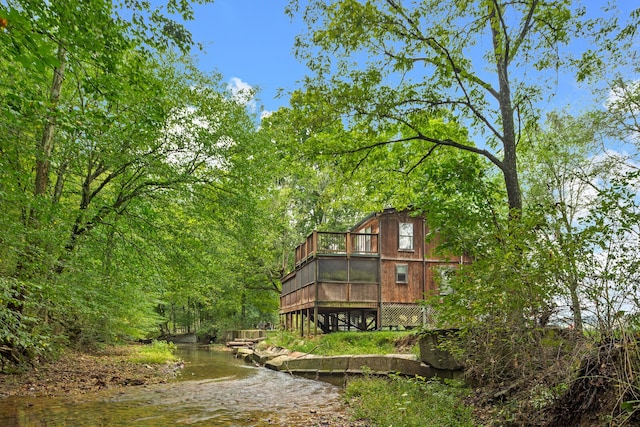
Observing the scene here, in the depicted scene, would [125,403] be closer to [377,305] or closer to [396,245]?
[377,305]

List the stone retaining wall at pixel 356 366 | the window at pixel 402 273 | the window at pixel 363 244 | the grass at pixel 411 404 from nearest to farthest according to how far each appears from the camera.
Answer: the grass at pixel 411 404
the stone retaining wall at pixel 356 366
the window at pixel 402 273
the window at pixel 363 244

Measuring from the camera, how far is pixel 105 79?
6.89 meters

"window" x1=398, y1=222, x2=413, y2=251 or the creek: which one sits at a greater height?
"window" x1=398, y1=222, x2=413, y2=251

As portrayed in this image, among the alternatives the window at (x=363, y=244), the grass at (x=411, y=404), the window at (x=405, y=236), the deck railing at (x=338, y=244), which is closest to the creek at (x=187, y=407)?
the grass at (x=411, y=404)

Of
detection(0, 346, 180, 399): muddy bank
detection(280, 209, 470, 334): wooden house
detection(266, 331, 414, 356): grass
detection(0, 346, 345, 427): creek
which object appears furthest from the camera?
detection(280, 209, 470, 334): wooden house

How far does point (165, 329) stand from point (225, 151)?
40.6m

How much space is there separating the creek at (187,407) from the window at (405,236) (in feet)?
39.5

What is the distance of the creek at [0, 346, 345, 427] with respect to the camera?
7988mm

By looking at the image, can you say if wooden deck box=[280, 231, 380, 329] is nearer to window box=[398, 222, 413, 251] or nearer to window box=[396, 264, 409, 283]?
window box=[396, 264, 409, 283]

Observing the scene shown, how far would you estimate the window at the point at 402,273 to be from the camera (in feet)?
77.8

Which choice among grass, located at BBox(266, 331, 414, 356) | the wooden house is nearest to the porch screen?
the wooden house

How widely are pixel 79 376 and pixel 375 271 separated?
14.5 meters

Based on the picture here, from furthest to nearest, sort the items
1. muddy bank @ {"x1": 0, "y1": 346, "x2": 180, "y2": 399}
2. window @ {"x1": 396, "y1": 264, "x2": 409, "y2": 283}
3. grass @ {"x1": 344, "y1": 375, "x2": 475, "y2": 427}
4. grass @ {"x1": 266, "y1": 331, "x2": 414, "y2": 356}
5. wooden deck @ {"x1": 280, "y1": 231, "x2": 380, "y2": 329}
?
window @ {"x1": 396, "y1": 264, "x2": 409, "y2": 283}
wooden deck @ {"x1": 280, "y1": 231, "x2": 380, "y2": 329}
grass @ {"x1": 266, "y1": 331, "x2": 414, "y2": 356}
muddy bank @ {"x1": 0, "y1": 346, "x2": 180, "y2": 399}
grass @ {"x1": 344, "y1": 375, "x2": 475, "y2": 427}

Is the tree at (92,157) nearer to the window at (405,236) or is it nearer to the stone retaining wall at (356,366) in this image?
the stone retaining wall at (356,366)
